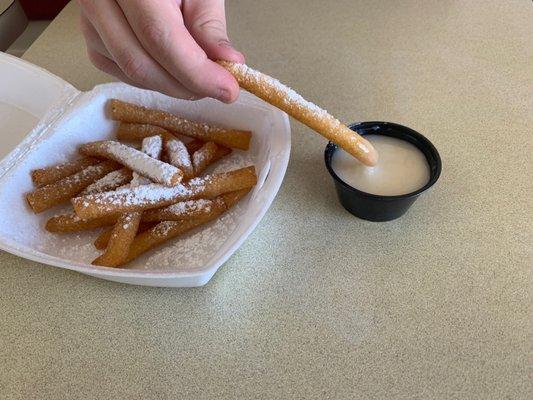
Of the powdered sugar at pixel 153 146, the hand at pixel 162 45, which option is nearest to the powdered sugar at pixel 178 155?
the powdered sugar at pixel 153 146

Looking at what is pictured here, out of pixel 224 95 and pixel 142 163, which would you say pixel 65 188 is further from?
pixel 224 95

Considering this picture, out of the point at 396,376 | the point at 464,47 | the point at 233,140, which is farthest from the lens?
the point at 464,47

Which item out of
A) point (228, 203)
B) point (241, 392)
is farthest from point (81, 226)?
point (241, 392)

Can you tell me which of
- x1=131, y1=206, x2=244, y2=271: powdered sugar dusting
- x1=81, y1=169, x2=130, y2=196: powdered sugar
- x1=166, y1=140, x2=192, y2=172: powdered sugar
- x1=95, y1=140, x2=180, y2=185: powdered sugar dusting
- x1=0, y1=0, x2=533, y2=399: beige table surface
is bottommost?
x1=0, y1=0, x2=533, y2=399: beige table surface

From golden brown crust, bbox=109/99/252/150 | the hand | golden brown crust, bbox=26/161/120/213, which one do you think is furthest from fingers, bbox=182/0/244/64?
golden brown crust, bbox=26/161/120/213

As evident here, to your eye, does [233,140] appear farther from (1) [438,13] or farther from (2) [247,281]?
(1) [438,13]

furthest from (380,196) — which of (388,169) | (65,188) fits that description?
(65,188)

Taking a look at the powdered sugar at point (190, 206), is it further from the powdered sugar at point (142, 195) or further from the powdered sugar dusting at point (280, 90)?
the powdered sugar dusting at point (280, 90)

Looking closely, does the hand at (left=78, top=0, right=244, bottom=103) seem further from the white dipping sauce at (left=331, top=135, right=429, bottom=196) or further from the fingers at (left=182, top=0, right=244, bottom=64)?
the white dipping sauce at (left=331, top=135, right=429, bottom=196)
